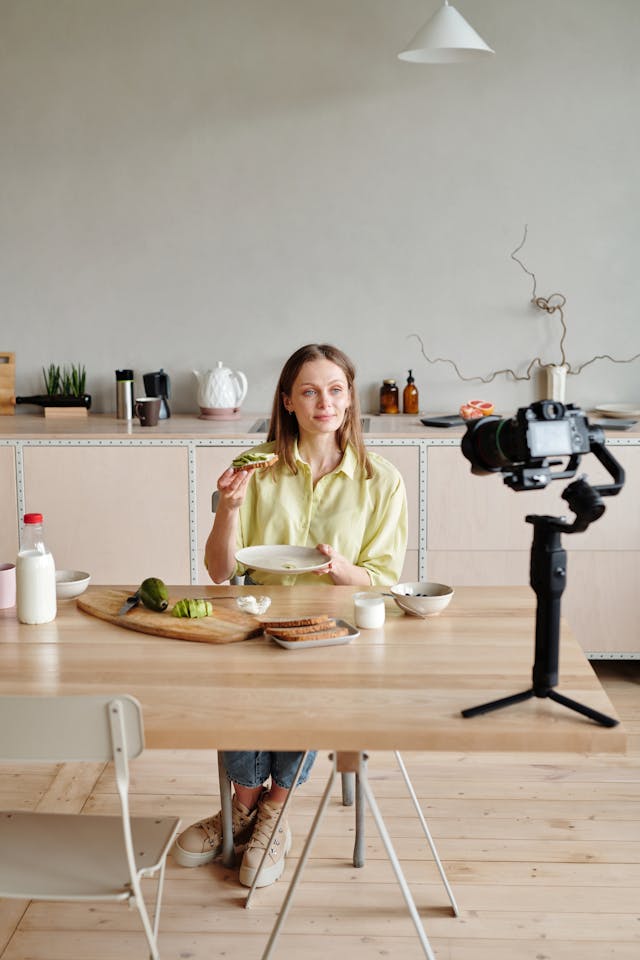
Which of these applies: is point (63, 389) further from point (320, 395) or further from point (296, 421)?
point (320, 395)

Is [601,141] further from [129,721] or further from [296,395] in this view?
[129,721]

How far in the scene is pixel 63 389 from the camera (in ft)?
13.5

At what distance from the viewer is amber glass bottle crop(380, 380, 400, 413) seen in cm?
399

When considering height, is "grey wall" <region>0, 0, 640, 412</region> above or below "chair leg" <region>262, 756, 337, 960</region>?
above

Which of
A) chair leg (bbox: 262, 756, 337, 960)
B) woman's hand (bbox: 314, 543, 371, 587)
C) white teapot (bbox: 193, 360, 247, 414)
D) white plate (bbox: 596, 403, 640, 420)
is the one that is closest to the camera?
chair leg (bbox: 262, 756, 337, 960)

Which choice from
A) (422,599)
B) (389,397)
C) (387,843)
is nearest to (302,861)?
(387,843)

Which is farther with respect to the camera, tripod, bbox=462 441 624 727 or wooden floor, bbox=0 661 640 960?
wooden floor, bbox=0 661 640 960

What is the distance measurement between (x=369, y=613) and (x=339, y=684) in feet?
0.98

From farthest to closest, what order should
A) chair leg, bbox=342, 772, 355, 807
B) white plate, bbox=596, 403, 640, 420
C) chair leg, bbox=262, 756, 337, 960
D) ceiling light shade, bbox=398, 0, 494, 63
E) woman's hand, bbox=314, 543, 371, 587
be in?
white plate, bbox=596, 403, 640, 420, ceiling light shade, bbox=398, 0, 494, 63, chair leg, bbox=342, 772, 355, 807, woman's hand, bbox=314, 543, 371, 587, chair leg, bbox=262, 756, 337, 960

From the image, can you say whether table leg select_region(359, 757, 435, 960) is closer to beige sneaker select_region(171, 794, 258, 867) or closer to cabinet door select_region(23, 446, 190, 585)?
beige sneaker select_region(171, 794, 258, 867)

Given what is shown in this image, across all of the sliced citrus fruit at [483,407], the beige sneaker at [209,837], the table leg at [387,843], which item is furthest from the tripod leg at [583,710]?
the sliced citrus fruit at [483,407]

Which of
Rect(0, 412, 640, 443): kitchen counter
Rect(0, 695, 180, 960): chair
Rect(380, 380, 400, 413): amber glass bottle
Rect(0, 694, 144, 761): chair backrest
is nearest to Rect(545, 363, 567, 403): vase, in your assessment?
Rect(0, 412, 640, 443): kitchen counter

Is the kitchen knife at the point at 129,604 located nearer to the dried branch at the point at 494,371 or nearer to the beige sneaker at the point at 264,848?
the beige sneaker at the point at 264,848

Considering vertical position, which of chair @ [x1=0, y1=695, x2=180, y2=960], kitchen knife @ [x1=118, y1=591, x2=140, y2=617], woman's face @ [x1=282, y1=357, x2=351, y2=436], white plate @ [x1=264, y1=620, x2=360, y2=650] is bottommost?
chair @ [x1=0, y1=695, x2=180, y2=960]
